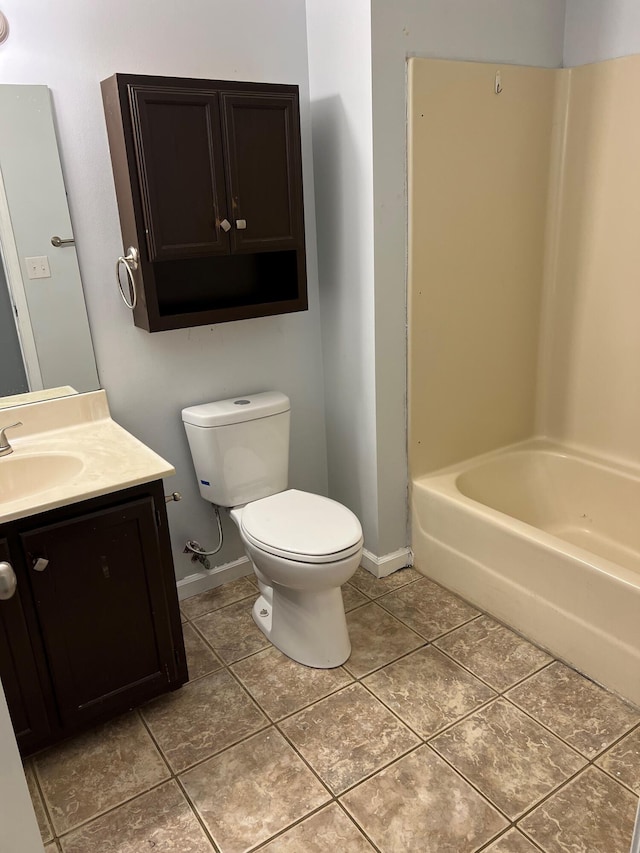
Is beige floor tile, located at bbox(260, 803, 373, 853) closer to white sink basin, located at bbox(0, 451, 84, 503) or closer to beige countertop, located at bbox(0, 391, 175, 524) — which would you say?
beige countertop, located at bbox(0, 391, 175, 524)

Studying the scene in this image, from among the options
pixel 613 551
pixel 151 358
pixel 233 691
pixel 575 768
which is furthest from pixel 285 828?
pixel 613 551

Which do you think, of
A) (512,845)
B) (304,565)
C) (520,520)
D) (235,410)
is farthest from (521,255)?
(512,845)

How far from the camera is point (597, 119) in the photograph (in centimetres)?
240

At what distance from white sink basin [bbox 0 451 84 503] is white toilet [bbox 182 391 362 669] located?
507mm

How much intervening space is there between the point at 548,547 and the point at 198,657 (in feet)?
3.99

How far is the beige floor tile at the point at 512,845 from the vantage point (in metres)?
1.50

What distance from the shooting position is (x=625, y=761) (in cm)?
172

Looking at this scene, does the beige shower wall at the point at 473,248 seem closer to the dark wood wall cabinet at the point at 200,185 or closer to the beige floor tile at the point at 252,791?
the dark wood wall cabinet at the point at 200,185

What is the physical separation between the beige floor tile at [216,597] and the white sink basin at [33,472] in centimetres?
83

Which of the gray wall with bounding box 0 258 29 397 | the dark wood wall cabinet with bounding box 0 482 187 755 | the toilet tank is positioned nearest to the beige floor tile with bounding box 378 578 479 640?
the toilet tank

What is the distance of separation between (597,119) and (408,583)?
1.89m

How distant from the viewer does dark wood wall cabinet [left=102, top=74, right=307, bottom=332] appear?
1.91 m

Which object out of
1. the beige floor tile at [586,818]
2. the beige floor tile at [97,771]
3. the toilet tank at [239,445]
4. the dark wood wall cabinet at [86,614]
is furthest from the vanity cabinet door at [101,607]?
the beige floor tile at [586,818]

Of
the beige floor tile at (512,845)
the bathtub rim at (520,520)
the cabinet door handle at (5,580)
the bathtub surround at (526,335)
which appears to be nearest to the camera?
the cabinet door handle at (5,580)
